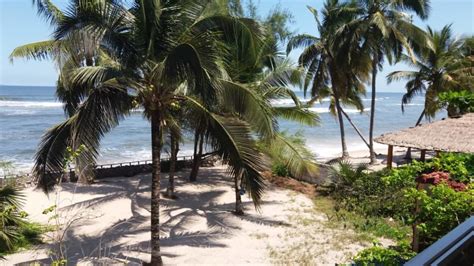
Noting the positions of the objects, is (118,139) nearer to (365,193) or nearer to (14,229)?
(365,193)

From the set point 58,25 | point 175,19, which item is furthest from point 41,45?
point 175,19

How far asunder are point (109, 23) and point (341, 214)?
26.3 feet

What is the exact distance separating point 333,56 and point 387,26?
8.72ft

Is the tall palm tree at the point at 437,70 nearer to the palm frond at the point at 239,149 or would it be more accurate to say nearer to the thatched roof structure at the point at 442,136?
the thatched roof structure at the point at 442,136

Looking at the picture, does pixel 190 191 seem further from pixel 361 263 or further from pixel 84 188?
pixel 361 263

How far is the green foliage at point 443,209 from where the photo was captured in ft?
15.6

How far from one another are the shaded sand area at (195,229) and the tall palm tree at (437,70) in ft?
37.8

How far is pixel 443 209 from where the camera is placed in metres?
4.82

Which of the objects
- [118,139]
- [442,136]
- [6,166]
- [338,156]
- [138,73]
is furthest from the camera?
[118,139]

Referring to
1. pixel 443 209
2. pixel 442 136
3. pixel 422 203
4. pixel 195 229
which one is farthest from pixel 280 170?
pixel 443 209

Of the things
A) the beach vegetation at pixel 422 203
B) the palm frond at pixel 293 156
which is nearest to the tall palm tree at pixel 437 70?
the beach vegetation at pixel 422 203

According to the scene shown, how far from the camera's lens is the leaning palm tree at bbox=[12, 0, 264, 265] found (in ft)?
22.5

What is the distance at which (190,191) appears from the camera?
46.8 feet

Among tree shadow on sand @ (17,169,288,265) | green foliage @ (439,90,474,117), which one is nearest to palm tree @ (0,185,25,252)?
tree shadow on sand @ (17,169,288,265)
